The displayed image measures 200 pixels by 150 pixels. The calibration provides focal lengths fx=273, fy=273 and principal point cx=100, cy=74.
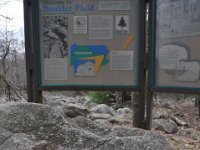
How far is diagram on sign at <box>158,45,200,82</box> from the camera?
118 inches

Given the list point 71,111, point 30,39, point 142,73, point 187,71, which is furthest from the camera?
point 71,111

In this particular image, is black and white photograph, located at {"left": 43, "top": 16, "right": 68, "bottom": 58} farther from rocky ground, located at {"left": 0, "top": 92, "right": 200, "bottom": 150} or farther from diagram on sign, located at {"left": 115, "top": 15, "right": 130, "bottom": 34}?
rocky ground, located at {"left": 0, "top": 92, "right": 200, "bottom": 150}

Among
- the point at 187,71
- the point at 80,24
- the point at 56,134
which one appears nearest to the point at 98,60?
the point at 80,24

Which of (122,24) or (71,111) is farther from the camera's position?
(71,111)

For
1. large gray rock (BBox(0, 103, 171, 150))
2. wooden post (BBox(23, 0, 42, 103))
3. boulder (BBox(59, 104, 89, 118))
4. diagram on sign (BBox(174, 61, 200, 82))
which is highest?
wooden post (BBox(23, 0, 42, 103))

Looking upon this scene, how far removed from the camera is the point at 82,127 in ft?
8.43

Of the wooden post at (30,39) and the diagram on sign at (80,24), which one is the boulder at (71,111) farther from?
the diagram on sign at (80,24)

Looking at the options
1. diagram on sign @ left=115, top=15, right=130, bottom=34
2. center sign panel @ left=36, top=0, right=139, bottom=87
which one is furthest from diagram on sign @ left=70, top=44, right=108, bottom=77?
diagram on sign @ left=115, top=15, right=130, bottom=34

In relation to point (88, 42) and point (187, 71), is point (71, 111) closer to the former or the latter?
point (88, 42)

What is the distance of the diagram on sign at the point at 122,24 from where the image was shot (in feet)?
10.9

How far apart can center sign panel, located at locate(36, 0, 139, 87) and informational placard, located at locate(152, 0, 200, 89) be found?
27cm

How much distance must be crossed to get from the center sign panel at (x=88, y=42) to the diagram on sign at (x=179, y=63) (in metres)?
0.34

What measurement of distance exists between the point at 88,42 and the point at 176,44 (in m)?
1.05

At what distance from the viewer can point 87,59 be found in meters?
3.42
